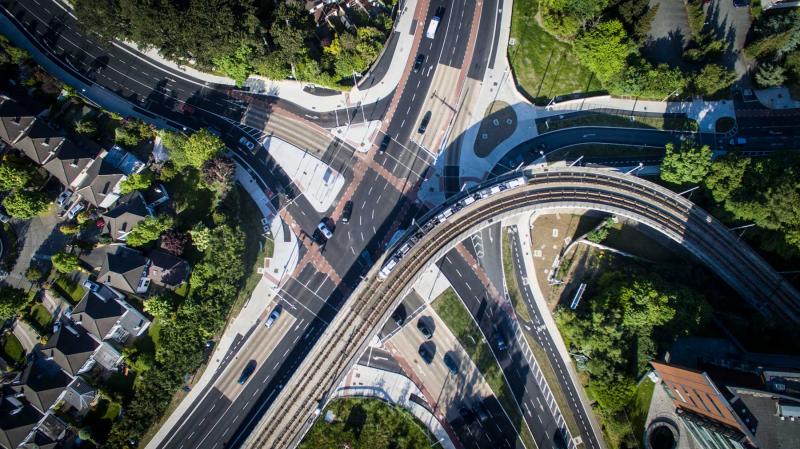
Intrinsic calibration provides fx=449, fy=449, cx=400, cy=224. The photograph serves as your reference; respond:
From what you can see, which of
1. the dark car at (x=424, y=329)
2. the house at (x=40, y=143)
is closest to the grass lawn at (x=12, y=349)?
the house at (x=40, y=143)

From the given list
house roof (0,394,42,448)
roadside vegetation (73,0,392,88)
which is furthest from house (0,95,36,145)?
house roof (0,394,42,448)

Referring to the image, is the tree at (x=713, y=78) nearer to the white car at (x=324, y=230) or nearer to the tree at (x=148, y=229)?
the white car at (x=324, y=230)

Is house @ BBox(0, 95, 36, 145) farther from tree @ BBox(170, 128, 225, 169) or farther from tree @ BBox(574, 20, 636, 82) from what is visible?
tree @ BBox(574, 20, 636, 82)

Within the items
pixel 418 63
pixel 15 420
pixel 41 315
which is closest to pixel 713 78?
pixel 418 63

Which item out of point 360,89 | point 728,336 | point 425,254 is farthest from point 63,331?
point 728,336

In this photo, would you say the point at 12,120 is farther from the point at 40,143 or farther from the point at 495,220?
the point at 495,220

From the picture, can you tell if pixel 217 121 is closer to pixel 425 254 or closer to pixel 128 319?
pixel 128 319

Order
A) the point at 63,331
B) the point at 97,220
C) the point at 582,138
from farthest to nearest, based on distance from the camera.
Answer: the point at 582,138 → the point at 97,220 → the point at 63,331
